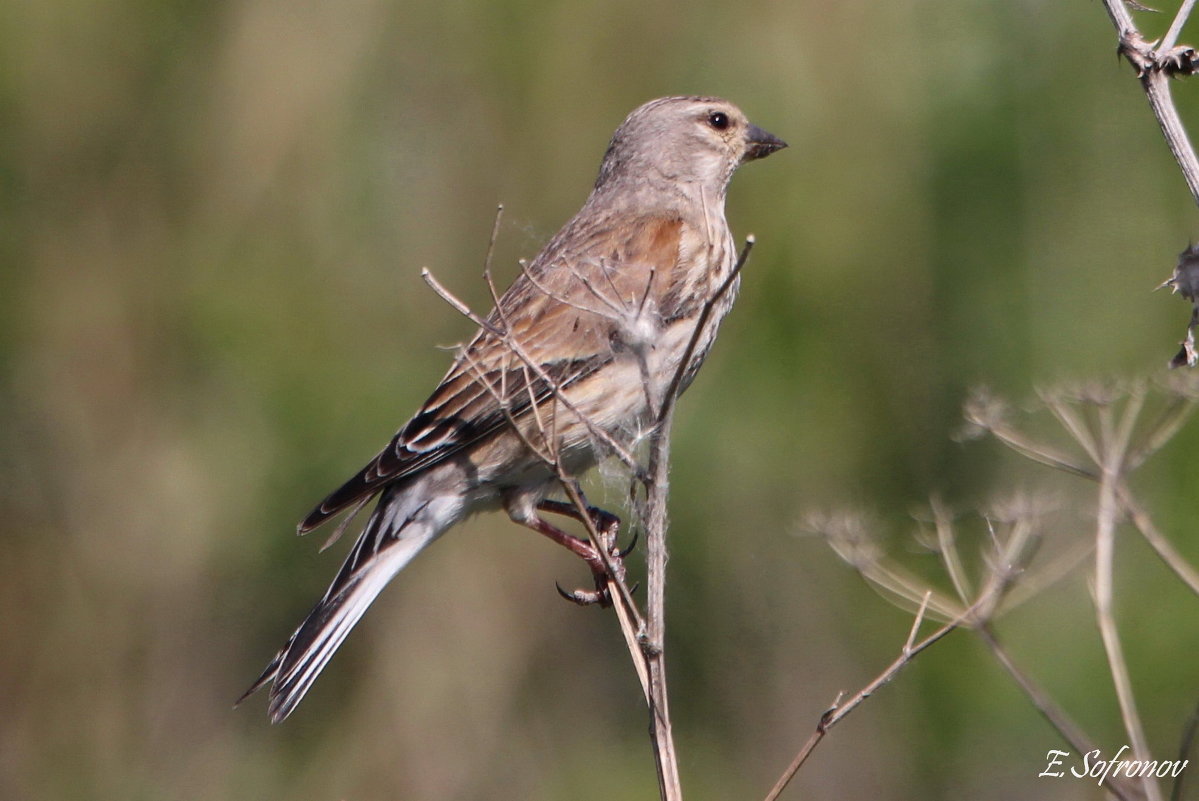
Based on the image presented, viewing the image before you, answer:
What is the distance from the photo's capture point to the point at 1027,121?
226 inches

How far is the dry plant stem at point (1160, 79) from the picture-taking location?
2205 mm

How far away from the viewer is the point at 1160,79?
2270mm

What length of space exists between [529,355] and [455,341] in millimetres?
1656

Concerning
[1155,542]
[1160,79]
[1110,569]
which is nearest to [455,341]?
[1110,569]

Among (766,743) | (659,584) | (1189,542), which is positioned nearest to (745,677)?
(766,743)

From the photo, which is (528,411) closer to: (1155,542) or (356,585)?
(356,585)

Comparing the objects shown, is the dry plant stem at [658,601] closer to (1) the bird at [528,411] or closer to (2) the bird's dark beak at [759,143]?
(1) the bird at [528,411]

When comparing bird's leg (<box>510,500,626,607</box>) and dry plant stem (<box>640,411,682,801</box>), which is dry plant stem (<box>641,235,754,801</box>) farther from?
bird's leg (<box>510,500,626,607</box>)

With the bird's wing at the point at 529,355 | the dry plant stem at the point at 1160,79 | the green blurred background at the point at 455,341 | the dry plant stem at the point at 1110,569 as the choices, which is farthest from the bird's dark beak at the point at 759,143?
the dry plant stem at the point at 1160,79

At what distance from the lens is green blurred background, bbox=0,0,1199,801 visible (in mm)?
5805

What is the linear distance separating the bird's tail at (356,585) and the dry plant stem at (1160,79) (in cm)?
243

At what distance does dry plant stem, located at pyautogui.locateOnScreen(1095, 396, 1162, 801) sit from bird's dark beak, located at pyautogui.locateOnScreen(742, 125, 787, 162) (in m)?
1.84

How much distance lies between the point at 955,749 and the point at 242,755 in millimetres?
2891

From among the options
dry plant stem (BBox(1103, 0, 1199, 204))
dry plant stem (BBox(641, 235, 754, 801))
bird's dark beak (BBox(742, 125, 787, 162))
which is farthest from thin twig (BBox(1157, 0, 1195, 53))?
bird's dark beak (BBox(742, 125, 787, 162))
